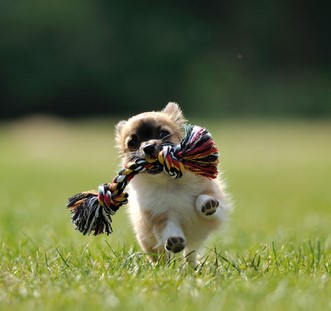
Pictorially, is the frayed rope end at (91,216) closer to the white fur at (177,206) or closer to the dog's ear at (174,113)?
the white fur at (177,206)

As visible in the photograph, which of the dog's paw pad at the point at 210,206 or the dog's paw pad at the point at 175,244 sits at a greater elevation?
the dog's paw pad at the point at 210,206

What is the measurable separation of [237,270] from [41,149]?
67.2ft

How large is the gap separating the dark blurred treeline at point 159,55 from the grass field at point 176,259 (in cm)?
1802

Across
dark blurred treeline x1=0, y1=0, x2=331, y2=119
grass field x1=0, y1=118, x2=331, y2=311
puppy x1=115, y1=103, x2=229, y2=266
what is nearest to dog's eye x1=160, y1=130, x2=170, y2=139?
puppy x1=115, y1=103, x2=229, y2=266

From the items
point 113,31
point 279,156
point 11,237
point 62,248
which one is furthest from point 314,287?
point 113,31

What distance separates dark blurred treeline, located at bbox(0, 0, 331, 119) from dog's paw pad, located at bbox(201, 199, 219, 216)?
2880 centimetres

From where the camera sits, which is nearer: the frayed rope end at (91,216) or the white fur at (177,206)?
the frayed rope end at (91,216)

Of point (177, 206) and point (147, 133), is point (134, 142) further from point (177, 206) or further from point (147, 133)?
point (177, 206)

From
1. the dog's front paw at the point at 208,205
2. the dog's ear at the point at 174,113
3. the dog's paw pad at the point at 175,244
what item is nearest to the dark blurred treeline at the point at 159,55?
the dog's ear at the point at 174,113

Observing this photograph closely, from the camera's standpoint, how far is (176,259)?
4.57m

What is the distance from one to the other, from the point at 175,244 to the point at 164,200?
0.46m

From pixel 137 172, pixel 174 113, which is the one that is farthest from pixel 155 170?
pixel 174 113

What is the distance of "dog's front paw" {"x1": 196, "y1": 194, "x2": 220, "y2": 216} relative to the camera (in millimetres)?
4801

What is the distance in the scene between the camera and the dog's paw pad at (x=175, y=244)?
4617mm
